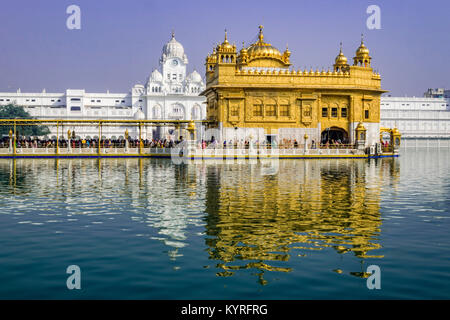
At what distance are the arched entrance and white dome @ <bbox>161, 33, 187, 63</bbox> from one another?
262ft

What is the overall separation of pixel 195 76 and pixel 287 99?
76290 mm

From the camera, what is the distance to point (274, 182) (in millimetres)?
19516

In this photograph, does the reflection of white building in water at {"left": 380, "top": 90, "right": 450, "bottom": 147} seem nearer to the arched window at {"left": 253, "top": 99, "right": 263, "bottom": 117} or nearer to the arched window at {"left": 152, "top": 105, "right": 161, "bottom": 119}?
the arched window at {"left": 152, "top": 105, "right": 161, "bottom": 119}

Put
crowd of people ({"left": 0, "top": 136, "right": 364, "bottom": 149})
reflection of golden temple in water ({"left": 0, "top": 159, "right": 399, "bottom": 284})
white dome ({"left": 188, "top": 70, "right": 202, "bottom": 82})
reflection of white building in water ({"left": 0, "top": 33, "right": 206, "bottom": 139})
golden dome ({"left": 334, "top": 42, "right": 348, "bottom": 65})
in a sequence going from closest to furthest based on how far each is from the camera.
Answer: reflection of golden temple in water ({"left": 0, "top": 159, "right": 399, "bottom": 284}) → crowd of people ({"left": 0, "top": 136, "right": 364, "bottom": 149}) → golden dome ({"left": 334, "top": 42, "right": 348, "bottom": 65}) → reflection of white building in water ({"left": 0, "top": 33, "right": 206, "bottom": 139}) → white dome ({"left": 188, "top": 70, "right": 202, "bottom": 82})

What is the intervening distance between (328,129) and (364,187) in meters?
27.6

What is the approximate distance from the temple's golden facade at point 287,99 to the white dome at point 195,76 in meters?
70.7

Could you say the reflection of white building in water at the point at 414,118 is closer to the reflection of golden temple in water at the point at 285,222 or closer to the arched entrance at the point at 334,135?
the arched entrance at the point at 334,135

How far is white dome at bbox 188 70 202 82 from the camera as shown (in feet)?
382

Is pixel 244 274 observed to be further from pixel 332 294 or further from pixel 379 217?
pixel 379 217

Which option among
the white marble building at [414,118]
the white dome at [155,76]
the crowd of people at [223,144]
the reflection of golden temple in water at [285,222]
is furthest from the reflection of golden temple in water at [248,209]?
the white marble building at [414,118]

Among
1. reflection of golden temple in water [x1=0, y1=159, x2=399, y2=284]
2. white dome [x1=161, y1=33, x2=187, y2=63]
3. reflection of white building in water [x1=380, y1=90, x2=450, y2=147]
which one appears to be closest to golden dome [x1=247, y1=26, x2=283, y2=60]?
reflection of golden temple in water [x1=0, y1=159, x2=399, y2=284]

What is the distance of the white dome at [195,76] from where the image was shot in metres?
116

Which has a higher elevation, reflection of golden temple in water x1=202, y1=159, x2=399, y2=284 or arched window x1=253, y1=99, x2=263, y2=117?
arched window x1=253, y1=99, x2=263, y2=117

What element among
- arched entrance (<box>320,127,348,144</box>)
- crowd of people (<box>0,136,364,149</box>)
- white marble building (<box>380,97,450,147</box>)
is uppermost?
white marble building (<box>380,97,450,147</box>)
